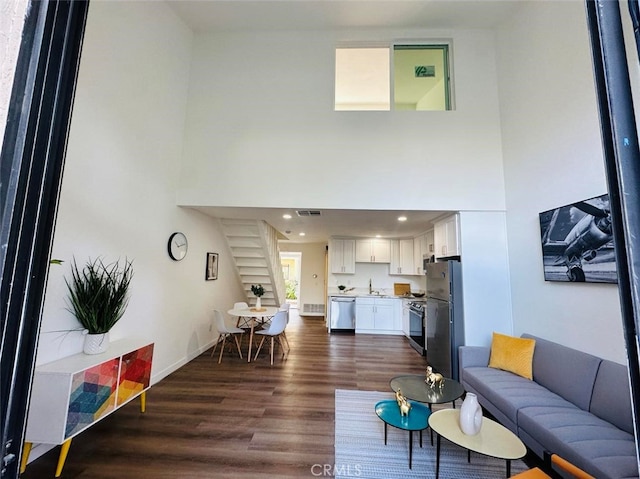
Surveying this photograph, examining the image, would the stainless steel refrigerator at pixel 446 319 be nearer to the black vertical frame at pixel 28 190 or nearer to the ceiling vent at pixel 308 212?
the ceiling vent at pixel 308 212

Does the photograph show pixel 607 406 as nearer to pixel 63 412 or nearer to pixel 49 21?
pixel 49 21

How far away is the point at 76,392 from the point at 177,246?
2.12m

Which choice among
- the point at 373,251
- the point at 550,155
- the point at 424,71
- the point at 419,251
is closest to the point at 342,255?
the point at 373,251

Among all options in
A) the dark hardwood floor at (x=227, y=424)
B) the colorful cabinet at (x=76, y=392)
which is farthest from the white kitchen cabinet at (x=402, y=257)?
the colorful cabinet at (x=76, y=392)

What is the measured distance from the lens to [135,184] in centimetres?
299

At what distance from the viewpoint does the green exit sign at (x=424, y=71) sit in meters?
4.23

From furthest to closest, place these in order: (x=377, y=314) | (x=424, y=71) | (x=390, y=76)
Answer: (x=377, y=314) → (x=424, y=71) → (x=390, y=76)

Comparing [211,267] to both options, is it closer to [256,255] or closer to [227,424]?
[256,255]

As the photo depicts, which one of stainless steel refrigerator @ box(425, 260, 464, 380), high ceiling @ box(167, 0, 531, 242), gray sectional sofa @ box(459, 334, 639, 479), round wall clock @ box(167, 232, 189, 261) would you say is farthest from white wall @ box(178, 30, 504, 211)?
gray sectional sofa @ box(459, 334, 639, 479)

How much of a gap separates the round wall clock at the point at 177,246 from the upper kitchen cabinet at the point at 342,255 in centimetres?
361

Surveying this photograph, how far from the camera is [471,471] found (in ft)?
6.62

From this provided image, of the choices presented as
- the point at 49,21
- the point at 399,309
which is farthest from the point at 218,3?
the point at 399,309

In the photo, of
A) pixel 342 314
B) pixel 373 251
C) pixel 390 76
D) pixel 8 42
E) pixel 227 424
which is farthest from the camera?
pixel 373 251

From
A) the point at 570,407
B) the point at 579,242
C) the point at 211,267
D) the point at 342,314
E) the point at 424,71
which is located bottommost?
the point at 570,407
